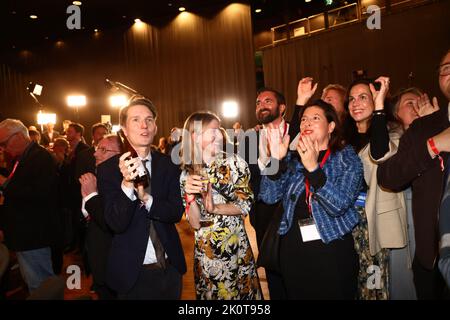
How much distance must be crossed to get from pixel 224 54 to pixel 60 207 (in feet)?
32.9

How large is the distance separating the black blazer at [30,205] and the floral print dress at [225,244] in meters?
1.58

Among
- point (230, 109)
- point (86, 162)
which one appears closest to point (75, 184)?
point (86, 162)

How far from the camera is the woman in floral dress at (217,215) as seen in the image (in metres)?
2.08

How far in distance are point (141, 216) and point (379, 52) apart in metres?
9.84

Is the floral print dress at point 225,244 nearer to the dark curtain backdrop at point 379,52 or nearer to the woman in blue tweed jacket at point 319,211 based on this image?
the woman in blue tweed jacket at point 319,211

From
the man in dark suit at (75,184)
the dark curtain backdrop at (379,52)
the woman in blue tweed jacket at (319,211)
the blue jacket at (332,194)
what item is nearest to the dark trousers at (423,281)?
the woman in blue tweed jacket at (319,211)

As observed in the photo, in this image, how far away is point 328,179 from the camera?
72.9 inches

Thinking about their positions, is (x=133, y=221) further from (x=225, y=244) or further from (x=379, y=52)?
(x=379, y=52)

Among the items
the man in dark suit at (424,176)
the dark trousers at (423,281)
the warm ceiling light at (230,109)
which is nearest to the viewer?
the man in dark suit at (424,176)

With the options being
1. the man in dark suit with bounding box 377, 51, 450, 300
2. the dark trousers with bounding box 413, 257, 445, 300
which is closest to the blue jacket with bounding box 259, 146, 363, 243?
the man in dark suit with bounding box 377, 51, 450, 300

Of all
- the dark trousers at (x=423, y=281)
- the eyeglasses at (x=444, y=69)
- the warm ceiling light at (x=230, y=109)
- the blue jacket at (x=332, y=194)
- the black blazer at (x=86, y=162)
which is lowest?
the dark trousers at (x=423, y=281)

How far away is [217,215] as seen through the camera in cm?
211

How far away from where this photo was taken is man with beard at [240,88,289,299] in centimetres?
270

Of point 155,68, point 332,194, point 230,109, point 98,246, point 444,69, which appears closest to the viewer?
point 332,194
